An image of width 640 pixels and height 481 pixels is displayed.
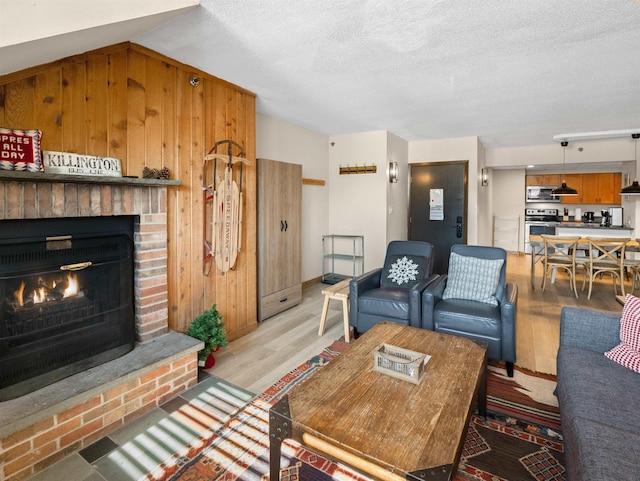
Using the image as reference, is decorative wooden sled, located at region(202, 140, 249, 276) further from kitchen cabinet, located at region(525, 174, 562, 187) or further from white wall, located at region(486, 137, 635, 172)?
kitchen cabinet, located at region(525, 174, 562, 187)

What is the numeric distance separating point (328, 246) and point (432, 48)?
380cm

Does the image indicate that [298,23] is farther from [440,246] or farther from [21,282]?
[440,246]

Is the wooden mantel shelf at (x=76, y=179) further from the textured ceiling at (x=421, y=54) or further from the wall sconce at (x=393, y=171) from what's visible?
the wall sconce at (x=393, y=171)

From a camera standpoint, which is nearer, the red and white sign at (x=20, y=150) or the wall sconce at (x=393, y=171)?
the red and white sign at (x=20, y=150)

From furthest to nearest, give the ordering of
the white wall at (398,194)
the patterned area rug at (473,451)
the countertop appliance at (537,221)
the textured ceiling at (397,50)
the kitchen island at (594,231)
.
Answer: the countertop appliance at (537,221) < the kitchen island at (594,231) < the white wall at (398,194) < the textured ceiling at (397,50) < the patterned area rug at (473,451)

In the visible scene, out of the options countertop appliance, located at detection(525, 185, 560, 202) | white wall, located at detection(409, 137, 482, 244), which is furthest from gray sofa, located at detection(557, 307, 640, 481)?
countertop appliance, located at detection(525, 185, 560, 202)

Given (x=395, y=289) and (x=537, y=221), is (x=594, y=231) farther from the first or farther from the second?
(x=395, y=289)

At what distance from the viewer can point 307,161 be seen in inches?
211

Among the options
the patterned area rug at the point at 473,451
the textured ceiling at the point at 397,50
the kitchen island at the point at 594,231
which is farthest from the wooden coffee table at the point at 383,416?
the kitchen island at the point at 594,231

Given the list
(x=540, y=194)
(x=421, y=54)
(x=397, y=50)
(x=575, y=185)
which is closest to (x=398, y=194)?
(x=421, y=54)

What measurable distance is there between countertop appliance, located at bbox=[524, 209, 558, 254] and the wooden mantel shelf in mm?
9079

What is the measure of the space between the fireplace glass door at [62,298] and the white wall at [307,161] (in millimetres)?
2553

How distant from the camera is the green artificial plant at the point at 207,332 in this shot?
2.71 metres

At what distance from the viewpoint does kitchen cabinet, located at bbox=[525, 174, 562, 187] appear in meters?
8.87
